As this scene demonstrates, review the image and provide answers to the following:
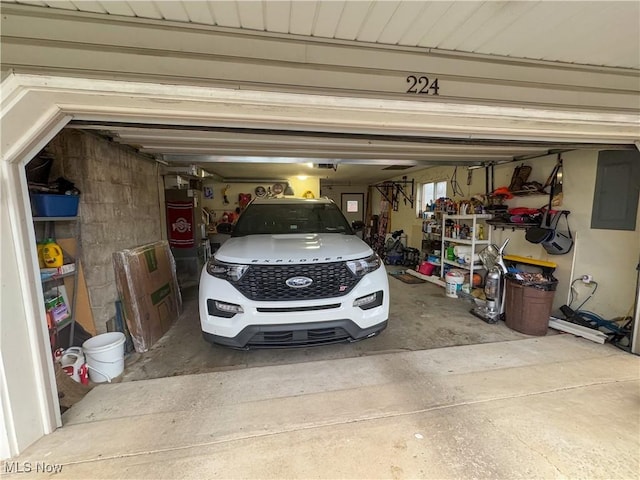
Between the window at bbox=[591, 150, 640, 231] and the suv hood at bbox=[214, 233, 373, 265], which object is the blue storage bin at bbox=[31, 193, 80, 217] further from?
the window at bbox=[591, 150, 640, 231]

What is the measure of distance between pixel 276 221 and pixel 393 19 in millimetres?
2306

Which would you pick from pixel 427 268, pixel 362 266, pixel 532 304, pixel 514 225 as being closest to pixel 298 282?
pixel 362 266

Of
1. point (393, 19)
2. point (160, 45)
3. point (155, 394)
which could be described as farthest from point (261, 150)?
point (155, 394)

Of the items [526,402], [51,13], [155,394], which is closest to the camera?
[51,13]

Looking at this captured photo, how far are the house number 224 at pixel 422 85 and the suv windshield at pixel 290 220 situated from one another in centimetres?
182

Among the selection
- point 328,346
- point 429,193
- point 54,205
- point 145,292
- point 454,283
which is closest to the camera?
point 54,205

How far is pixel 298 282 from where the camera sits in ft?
7.14

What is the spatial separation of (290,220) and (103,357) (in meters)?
2.17

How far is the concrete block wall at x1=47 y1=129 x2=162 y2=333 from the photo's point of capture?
236 centimetres

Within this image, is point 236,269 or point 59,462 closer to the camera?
point 59,462

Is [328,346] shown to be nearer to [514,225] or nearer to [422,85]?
[422,85]

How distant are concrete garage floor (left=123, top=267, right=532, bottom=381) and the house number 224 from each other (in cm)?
224

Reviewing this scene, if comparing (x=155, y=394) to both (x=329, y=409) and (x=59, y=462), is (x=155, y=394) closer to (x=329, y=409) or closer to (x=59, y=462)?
(x=59, y=462)

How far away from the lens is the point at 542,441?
1.49 m
